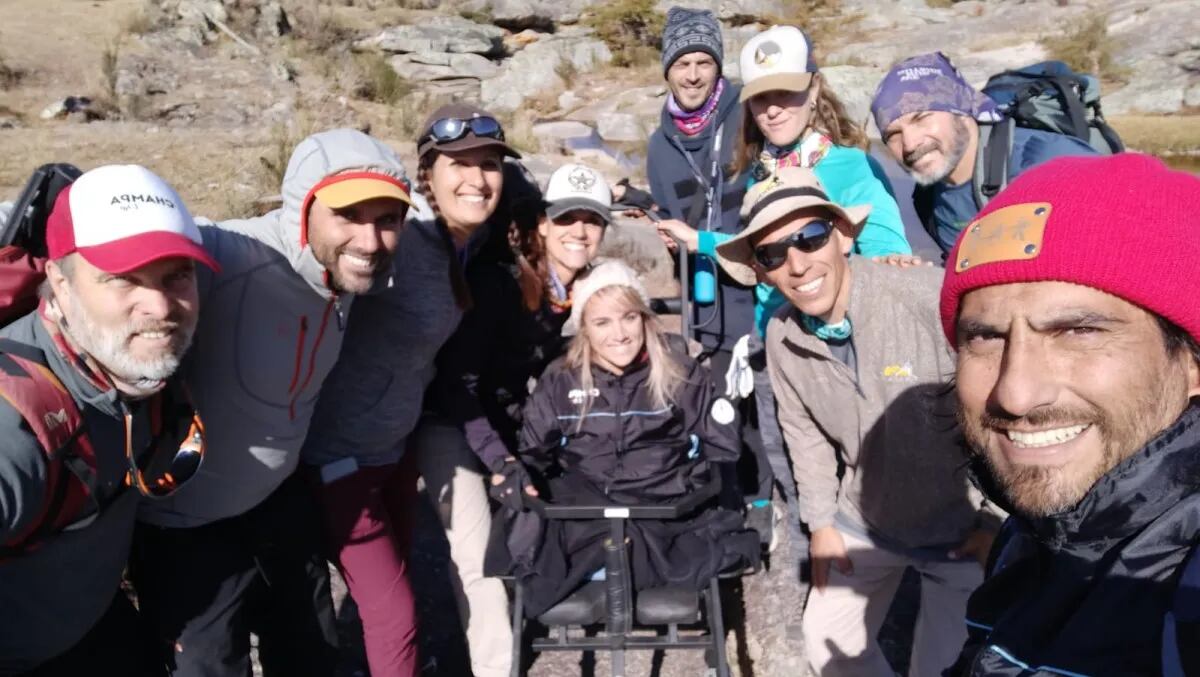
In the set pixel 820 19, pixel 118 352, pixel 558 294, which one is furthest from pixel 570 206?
pixel 820 19

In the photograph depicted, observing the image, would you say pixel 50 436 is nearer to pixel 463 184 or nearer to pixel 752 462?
pixel 463 184

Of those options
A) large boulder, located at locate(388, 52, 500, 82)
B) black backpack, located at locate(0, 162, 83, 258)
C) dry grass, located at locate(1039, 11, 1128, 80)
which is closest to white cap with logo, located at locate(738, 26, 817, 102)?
black backpack, located at locate(0, 162, 83, 258)

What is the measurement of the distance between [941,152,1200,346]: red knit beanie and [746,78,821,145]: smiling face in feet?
6.14

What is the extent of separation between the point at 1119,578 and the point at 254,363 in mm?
1824

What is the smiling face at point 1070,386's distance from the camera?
115 centimetres

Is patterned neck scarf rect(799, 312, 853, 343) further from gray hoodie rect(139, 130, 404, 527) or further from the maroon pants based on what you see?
the maroon pants

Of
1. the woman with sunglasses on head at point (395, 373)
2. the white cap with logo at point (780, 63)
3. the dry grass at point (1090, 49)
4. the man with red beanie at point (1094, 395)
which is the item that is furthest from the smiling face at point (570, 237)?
the dry grass at point (1090, 49)

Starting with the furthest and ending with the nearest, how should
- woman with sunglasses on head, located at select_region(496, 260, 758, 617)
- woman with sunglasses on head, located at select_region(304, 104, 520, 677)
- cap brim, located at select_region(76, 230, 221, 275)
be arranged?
woman with sunglasses on head, located at select_region(496, 260, 758, 617) < woman with sunglasses on head, located at select_region(304, 104, 520, 677) < cap brim, located at select_region(76, 230, 221, 275)

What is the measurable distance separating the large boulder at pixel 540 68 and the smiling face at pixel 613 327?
13.4 metres

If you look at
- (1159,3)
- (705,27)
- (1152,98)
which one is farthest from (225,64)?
(1159,3)

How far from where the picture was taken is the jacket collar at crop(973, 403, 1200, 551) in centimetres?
111

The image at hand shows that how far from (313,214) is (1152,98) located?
15979 mm

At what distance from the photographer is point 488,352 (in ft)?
9.71

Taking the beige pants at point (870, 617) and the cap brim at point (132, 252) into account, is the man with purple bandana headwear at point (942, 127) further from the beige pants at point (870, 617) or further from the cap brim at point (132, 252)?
the cap brim at point (132, 252)
